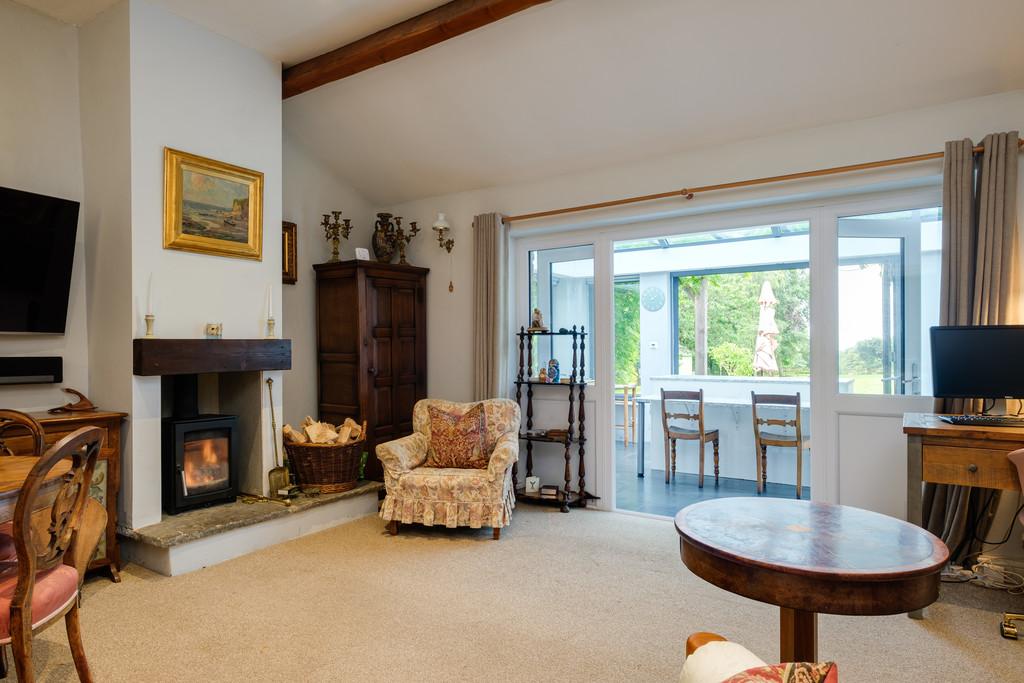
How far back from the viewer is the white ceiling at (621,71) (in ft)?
10.2

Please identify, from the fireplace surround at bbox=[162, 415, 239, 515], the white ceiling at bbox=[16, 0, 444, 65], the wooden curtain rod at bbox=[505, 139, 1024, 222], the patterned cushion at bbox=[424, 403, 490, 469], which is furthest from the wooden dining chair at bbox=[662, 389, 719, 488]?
the white ceiling at bbox=[16, 0, 444, 65]

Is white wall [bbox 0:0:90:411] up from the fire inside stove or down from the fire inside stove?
up

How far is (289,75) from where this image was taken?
4.24m

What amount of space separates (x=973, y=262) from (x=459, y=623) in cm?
324

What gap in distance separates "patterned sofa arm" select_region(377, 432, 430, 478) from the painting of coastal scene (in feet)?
5.49

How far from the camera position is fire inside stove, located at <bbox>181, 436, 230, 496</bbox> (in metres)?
3.72

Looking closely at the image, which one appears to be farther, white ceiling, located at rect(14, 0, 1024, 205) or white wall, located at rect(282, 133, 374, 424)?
white wall, located at rect(282, 133, 374, 424)

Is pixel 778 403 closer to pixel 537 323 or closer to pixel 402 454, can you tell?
pixel 537 323

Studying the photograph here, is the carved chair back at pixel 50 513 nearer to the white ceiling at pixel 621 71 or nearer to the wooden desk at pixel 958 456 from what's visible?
the white ceiling at pixel 621 71

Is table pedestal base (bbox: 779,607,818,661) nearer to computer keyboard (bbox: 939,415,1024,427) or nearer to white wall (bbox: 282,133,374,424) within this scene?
computer keyboard (bbox: 939,415,1024,427)

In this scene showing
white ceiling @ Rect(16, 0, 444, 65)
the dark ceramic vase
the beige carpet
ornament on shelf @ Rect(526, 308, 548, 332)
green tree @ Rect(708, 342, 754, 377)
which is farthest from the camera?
green tree @ Rect(708, 342, 754, 377)

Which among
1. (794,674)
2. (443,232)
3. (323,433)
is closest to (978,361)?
(794,674)

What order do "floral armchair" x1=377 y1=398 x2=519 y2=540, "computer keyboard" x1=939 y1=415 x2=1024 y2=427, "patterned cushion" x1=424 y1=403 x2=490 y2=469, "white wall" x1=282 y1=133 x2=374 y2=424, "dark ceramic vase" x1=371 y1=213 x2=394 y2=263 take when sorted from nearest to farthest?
"computer keyboard" x1=939 y1=415 x2=1024 y2=427 → "floral armchair" x1=377 y1=398 x2=519 y2=540 → "patterned cushion" x1=424 y1=403 x2=490 y2=469 → "white wall" x1=282 y1=133 x2=374 y2=424 → "dark ceramic vase" x1=371 y1=213 x2=394 y2=263

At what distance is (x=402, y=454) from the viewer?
159 inches
